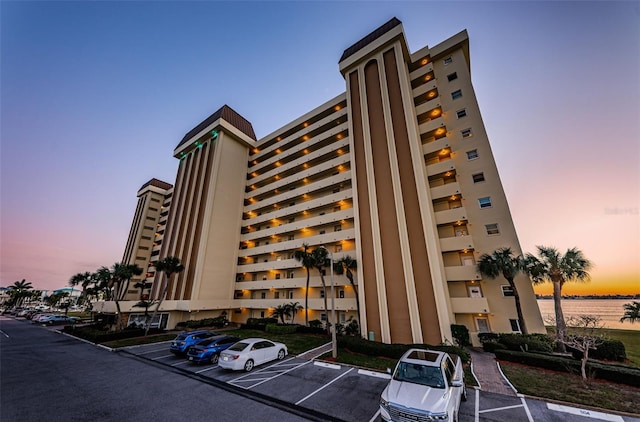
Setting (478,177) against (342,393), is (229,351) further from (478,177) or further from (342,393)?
(478,177)

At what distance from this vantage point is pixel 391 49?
3045 centimetres

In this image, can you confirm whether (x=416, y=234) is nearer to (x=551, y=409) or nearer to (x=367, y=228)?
(x=367, y=228)

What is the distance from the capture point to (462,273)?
22.4 metres

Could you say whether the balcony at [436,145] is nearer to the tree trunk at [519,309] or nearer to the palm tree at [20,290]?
the tree trunk at [519,309]

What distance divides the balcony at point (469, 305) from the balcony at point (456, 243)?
4.52 m

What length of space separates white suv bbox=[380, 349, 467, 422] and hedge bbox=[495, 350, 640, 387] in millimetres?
8695

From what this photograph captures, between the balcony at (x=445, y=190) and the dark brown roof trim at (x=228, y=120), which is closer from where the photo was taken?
the balcony at (x=445, y=190)

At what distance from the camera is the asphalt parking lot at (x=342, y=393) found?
8.52m

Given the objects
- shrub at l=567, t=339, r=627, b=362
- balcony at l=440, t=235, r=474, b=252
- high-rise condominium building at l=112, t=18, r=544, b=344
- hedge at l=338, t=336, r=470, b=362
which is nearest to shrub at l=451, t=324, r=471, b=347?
high-rise condominium building at l=112, t=18, r=544, b=344

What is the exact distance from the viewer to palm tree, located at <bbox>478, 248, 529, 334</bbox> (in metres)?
19.8

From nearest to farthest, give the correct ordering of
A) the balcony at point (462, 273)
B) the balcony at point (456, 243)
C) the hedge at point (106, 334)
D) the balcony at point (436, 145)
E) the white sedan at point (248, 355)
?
the white sedan at point (248, 355)
the balcony at point (462, 273)
the hedge at point (106, 334)
the balcony at point (456, 243)
the balcony at point (436, 145)

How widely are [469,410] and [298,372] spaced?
822cm

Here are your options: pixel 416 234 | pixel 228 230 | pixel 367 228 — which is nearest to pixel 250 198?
pixel 228 230

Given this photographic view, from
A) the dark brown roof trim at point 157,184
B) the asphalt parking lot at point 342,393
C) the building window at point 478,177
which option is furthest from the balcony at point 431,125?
the dark brown roof trim at point 157,184
